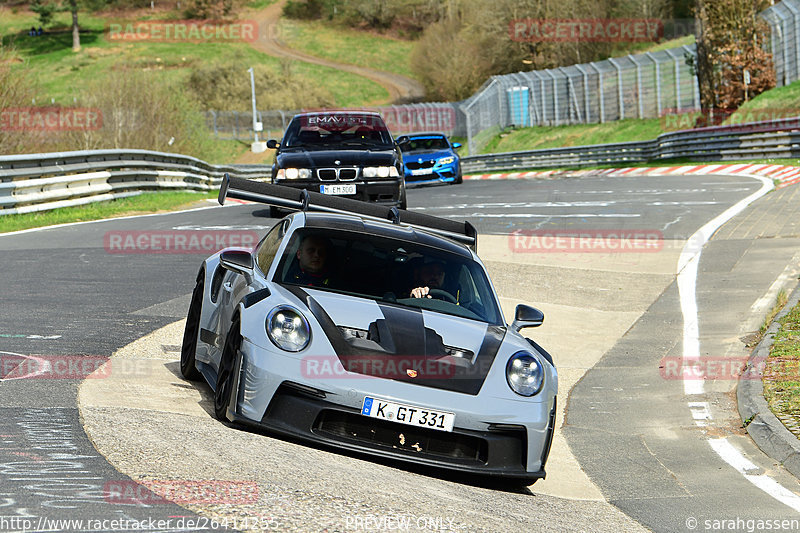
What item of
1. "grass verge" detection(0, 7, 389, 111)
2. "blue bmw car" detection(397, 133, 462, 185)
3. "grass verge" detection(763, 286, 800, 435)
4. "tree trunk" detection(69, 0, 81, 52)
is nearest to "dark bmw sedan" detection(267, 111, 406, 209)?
"grass verge" detection(763, 286, 800, 435)

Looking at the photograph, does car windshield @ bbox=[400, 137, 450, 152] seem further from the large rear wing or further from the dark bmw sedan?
the large rear wing

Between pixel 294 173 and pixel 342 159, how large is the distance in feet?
2.61

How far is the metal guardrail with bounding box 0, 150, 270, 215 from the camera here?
65.7 feet

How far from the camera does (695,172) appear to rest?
32312 mm

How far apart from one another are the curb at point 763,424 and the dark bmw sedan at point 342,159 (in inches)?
322

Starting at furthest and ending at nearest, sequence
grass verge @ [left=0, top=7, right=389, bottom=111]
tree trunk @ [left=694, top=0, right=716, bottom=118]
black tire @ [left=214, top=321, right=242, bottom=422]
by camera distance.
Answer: grass verge @ [left=0, top=7, right=389, bottom=111], tree trunk @ [left=694, top=0, right=716, bottom=118], black tire @ [left=214, top=321, right=242, bottom=422]

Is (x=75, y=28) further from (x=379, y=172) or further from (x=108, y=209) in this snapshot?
(x=379, y=172)

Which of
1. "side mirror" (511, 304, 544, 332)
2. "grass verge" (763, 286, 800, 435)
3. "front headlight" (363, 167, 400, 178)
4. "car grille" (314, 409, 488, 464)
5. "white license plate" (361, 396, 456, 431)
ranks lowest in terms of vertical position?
"grass verge" (763, 286, 800, 435)

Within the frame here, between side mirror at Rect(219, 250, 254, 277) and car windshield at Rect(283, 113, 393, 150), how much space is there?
35.2ft

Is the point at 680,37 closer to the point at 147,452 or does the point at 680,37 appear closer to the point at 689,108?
the point at 689,108

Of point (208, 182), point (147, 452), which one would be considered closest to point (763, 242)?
point (147, 452)

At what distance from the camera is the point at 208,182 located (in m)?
33.5

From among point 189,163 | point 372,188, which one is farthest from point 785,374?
point 189,163

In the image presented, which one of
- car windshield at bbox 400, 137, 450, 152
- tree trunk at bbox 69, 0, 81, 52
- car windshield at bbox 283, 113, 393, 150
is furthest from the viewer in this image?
tree trunk at bbox 69, 0, 81, 52
